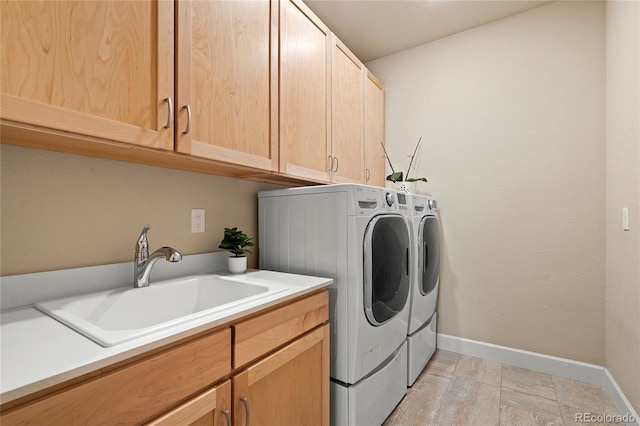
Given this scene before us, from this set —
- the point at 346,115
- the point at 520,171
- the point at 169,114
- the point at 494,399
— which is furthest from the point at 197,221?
the point at 520,171

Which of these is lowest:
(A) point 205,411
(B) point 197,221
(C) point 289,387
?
(C) point 289,387

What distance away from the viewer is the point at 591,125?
6.79ft

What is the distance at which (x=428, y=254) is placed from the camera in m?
2.25

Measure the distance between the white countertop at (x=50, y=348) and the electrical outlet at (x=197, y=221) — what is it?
26.5 inches

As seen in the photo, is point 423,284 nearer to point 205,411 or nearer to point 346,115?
point 346,115

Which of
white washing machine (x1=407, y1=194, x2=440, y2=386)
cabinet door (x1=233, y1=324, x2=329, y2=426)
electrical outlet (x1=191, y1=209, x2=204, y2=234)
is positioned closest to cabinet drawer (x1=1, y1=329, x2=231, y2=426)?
cabinet door (x1=233, y1=324, x2=329, y2=426)

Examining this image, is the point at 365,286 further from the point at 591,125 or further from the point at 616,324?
the point at 591,125

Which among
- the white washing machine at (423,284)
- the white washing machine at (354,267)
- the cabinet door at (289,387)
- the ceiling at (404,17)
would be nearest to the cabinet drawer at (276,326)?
the cabinet door at (289,387)

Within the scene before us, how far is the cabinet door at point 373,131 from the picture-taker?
8.12 ft

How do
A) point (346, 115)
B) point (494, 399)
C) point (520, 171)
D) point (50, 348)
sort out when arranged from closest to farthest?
point (50, 348) < point (494, 399) < point (346, 115) < point (520, 171)

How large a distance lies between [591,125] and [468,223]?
3.38 feet

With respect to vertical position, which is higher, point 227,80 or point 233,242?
point 227,80

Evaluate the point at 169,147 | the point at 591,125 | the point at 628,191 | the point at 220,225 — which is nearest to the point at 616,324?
the point at 628,191

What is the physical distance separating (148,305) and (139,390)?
0.57 meters
